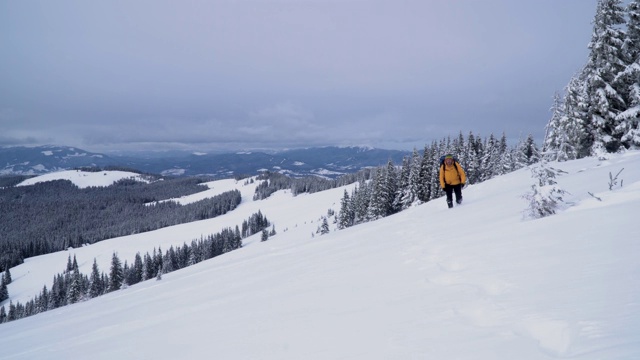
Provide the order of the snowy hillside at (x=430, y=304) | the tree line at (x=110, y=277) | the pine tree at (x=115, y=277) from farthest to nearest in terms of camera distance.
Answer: the pine tree at (x=115, y=277) < the tree line at (x=110, y=277) < the snowy hillside at (x=430, y=304)

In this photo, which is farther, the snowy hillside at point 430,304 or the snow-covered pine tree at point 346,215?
the snow-covered pine tree at point 346,215

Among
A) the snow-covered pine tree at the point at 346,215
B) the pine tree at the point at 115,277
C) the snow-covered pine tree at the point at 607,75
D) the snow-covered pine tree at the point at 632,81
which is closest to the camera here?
the snow-covered pine tree at the point at 632,81

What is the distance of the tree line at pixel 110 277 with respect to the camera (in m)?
58.3

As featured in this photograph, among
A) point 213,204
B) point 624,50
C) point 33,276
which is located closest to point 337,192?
point 213,204

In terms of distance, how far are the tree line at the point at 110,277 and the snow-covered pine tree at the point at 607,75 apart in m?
48.8

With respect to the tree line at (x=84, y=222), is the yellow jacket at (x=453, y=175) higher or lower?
higher

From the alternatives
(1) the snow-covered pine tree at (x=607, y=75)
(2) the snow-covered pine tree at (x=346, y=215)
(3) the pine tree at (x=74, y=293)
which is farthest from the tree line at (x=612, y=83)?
(3) the pine tree at (x=74, y=293)

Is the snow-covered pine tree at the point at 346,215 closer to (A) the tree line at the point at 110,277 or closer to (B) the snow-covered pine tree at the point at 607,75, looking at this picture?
(A) the tree line at the point at 110,277

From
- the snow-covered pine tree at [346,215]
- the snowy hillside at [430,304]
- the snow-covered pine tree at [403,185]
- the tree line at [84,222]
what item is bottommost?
the tree line at [84,222]

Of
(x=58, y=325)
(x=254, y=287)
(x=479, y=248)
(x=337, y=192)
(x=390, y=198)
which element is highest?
(x=479, y=248)

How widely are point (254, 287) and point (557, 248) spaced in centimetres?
585

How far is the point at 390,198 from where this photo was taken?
44406 mm

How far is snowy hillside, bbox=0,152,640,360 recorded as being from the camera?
8.73ft

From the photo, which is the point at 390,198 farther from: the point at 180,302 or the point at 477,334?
the point at 477,334
